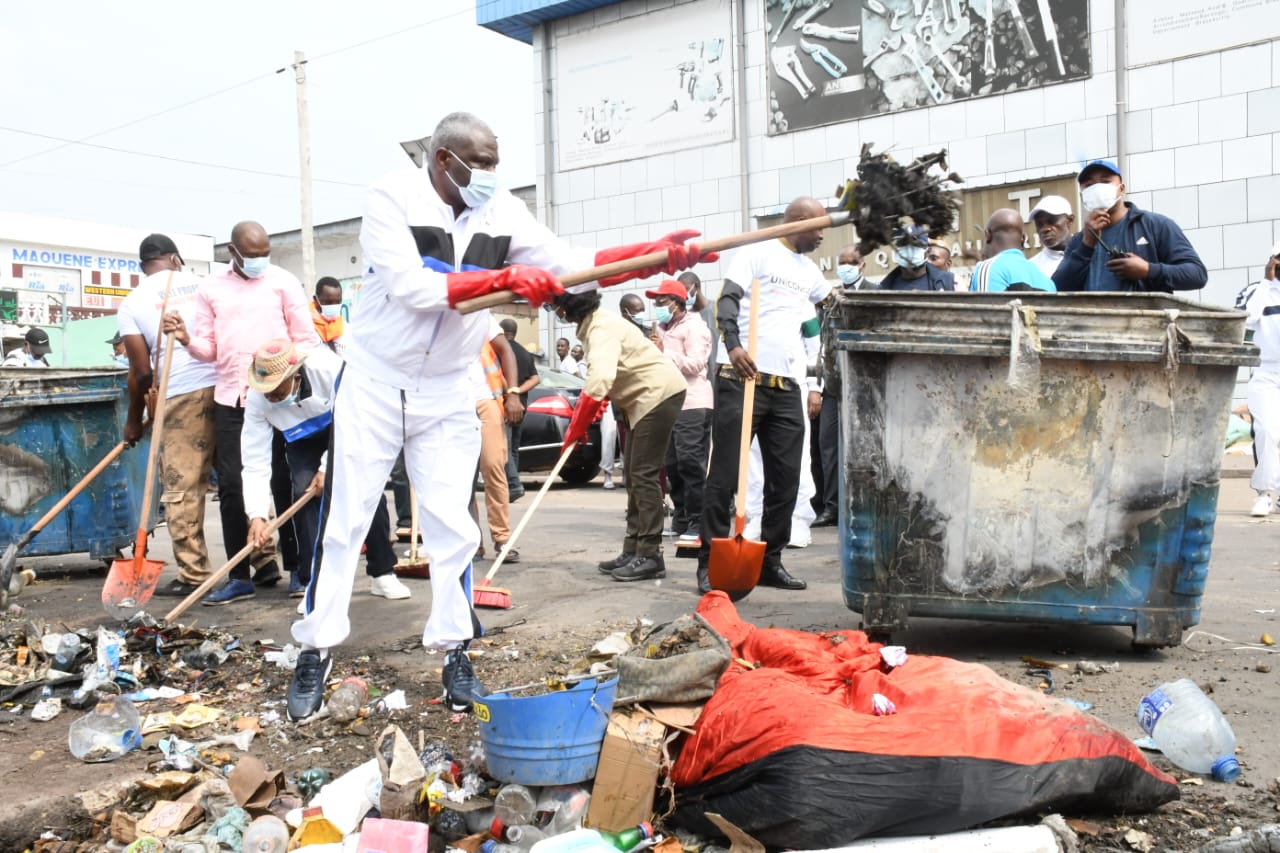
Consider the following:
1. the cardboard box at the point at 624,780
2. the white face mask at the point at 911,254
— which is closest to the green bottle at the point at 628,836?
the cardboard box at the point at 624,780

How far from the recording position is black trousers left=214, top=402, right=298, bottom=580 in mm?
6133

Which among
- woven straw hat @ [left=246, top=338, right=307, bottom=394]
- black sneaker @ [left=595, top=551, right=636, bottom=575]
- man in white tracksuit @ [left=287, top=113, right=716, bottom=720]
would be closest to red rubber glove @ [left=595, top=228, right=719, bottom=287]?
man in white tracksuit @ [left=287, top=113, right=716, bottom=720]

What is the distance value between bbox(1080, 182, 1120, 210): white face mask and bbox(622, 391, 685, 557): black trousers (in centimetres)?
252

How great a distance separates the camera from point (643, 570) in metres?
6.33

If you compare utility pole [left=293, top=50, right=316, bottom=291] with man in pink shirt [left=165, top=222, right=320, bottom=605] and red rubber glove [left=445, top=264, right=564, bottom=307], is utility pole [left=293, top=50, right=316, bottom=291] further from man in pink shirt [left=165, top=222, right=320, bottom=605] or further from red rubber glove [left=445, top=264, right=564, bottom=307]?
red rubber glove [left=445, top=264, right=564, bottom=307]

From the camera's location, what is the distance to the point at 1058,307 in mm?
3990

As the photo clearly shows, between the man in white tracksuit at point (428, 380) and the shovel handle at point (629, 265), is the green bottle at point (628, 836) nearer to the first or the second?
the man in white tracksuit at point (428, 380)

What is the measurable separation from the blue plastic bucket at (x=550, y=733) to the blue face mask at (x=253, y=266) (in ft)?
12.9

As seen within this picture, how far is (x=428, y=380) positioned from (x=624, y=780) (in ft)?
5.68

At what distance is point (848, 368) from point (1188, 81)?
10.7 metres

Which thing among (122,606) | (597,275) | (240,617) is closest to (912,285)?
(597,275)

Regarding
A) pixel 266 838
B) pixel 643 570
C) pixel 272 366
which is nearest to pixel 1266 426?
pixel 643 570

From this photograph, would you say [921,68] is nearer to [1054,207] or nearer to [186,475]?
[1054,207]

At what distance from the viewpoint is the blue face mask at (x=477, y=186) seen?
12.5 ft
